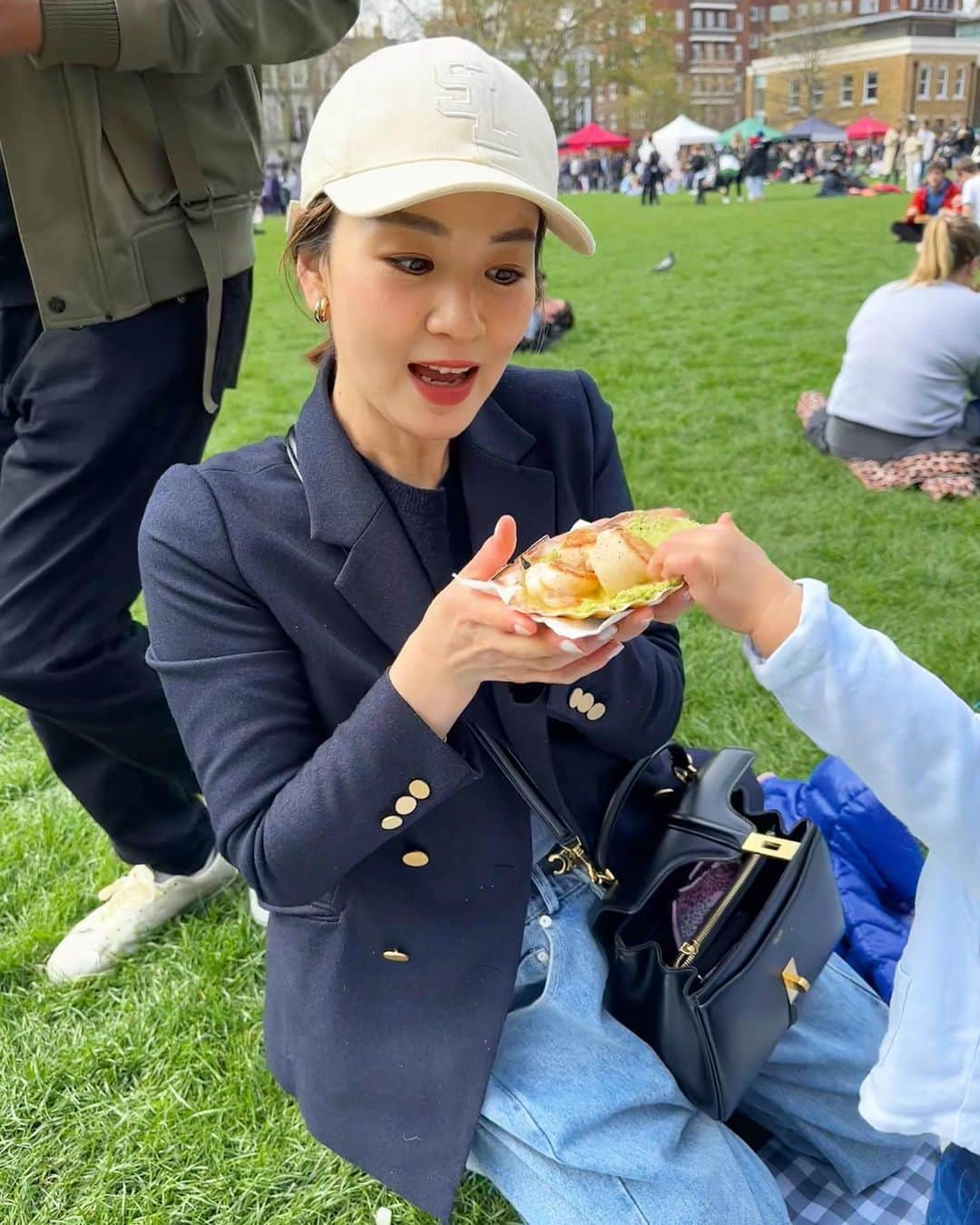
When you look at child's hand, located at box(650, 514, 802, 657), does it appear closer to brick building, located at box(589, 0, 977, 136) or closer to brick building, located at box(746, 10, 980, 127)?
brick building, located at box(589, 0, 977, 136)

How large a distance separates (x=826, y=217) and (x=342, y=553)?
2300 centimetres

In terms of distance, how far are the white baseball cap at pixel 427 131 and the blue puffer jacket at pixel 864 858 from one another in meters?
1.79

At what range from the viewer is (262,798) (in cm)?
178

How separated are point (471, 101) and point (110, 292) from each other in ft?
3.34

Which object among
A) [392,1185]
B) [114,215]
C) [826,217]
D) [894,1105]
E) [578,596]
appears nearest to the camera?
[578,596]

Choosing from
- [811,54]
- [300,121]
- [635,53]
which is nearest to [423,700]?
[300,121]


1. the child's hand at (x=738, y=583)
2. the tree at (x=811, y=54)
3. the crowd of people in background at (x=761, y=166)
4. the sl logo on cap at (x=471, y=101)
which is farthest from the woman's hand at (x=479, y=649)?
the tree at (x=811, y=54)

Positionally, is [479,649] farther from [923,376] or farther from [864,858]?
[923,376]

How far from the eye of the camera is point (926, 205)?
19.9 meters

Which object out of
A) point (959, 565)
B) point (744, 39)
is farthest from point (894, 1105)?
point (744, 39)

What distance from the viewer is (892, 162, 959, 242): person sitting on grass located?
15.1 metres

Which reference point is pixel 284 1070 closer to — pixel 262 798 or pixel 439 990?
pixel 439 990

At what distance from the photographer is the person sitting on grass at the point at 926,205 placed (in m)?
15.1

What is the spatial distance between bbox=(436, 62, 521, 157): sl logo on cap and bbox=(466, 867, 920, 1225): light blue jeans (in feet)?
4.25
